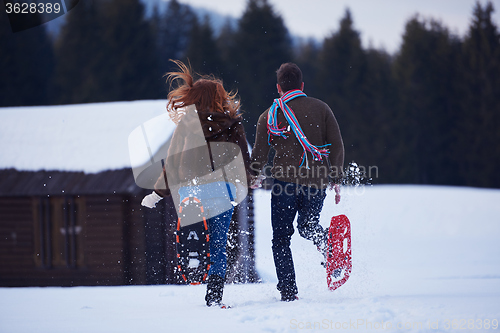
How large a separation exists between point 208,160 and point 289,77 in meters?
1.06

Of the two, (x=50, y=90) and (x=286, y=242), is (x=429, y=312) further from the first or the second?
(x=50, y=90)

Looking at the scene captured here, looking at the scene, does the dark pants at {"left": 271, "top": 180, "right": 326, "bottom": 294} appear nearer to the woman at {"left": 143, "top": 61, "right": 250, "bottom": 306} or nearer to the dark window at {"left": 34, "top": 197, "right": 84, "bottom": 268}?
the woman at {"left": 143, "top": 61, "right": 250, "bottom": 306}

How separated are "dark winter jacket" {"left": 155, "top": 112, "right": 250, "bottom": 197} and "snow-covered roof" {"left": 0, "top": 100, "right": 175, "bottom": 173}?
456cm

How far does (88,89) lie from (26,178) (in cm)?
2139

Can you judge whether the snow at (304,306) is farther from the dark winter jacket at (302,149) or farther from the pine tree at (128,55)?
the pine tree at (128,55)

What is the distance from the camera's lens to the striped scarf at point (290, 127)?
4.04m

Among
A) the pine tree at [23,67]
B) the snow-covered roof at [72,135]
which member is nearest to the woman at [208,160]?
the snow-covered roof at [72,135]

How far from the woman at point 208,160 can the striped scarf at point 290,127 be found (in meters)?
0.29

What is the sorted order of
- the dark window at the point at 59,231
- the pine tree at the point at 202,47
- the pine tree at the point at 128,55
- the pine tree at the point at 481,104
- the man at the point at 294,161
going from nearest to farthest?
the man at the point at 294,161 < the dark window at the point at 59,231 < the pine tree at the point at 481,104 < the pine tree at the point at 128,55 < the pine tree at the point at 202,47

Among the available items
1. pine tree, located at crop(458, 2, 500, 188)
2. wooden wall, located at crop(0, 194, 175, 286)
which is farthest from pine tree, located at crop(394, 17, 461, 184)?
wooden wall, located at crop(0, 194, 175, 286)

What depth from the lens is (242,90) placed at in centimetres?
2781

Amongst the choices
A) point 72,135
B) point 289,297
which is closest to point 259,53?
point 72,135

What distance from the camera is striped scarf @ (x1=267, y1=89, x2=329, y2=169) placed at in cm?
404

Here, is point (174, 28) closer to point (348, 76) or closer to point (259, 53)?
point (259, 53)
